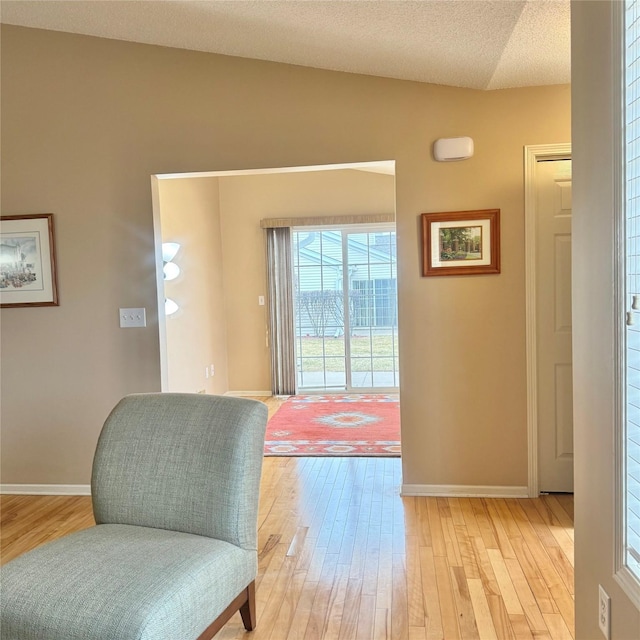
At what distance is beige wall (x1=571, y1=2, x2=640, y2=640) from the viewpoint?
135cm

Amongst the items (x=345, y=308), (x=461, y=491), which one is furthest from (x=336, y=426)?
(x=345, y=308)

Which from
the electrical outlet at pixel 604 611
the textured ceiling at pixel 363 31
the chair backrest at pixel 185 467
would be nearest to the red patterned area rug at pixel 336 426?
the chair backrest at pixel 185 467

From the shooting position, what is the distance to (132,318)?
128 inches

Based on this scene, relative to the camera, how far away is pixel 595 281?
4.79 ft

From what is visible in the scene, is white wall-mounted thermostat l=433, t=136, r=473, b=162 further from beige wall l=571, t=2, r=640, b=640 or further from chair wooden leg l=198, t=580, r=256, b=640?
chair wooden leg l=198, t=580, r=256, b=640

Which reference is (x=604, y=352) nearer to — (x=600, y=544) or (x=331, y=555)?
(x=600, y=544)

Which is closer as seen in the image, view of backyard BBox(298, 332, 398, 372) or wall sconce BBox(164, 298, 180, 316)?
wall sconce BBox(164, 298, 180, 316)

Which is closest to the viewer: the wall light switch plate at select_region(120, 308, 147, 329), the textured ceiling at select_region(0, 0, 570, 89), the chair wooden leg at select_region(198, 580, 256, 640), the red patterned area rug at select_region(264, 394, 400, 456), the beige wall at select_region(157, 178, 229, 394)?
the chair wooden leg at select_region(198, 580, 256, 640)

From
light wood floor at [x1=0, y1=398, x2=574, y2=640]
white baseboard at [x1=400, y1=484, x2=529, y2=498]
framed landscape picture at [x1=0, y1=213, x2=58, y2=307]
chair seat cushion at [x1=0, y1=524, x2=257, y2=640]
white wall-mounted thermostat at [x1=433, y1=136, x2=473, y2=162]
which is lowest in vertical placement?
light wood floor at [x1=0, y1=398, x2=574, y2=640]

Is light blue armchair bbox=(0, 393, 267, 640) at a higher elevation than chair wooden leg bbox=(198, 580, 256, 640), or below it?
higher

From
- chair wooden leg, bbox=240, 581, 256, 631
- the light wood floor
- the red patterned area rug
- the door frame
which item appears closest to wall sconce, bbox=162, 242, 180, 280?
the red patterned area rug

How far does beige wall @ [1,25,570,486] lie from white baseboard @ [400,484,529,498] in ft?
0.14

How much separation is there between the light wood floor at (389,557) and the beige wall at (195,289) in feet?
5.77

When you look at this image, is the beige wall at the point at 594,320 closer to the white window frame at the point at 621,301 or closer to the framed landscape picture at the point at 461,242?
the white window frame at the point at 621,301
